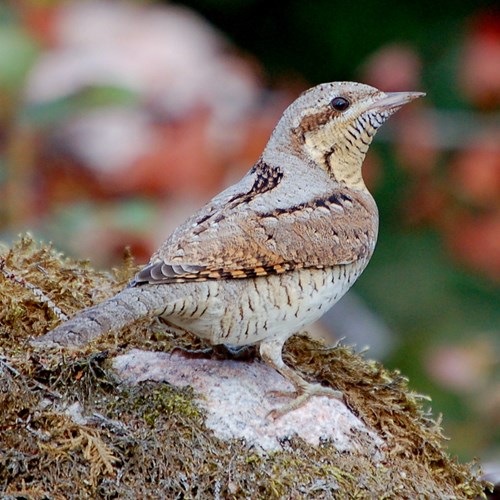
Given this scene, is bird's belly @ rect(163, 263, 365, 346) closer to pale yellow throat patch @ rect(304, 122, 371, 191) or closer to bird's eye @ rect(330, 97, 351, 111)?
pale yellow throat patch @ rect(304, 122, 371, 191)

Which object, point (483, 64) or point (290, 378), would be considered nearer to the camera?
point (290, 378)

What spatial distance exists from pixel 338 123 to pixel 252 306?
0.91m

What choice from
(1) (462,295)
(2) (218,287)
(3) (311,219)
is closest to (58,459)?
(2) (218,287)

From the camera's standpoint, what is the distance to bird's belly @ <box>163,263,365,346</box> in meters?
3.19

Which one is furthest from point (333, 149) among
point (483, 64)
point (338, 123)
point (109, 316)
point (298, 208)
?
point (483, 64)

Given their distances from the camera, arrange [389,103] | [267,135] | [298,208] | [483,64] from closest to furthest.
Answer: [298,208] → [389,103] → [267,135] → [483,64]

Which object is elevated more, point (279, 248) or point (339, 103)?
point (339, 103)

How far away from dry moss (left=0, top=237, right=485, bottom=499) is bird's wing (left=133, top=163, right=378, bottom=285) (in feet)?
1.24

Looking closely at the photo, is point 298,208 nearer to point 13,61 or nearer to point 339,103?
point 339,103

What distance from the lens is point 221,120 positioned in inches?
277

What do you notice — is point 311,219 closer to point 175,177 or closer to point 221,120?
point 175,177

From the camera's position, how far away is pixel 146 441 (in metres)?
2.93

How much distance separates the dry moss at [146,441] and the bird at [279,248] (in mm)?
224

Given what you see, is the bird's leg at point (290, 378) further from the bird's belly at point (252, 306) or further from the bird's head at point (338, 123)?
the bird's head at point (338, 123)
